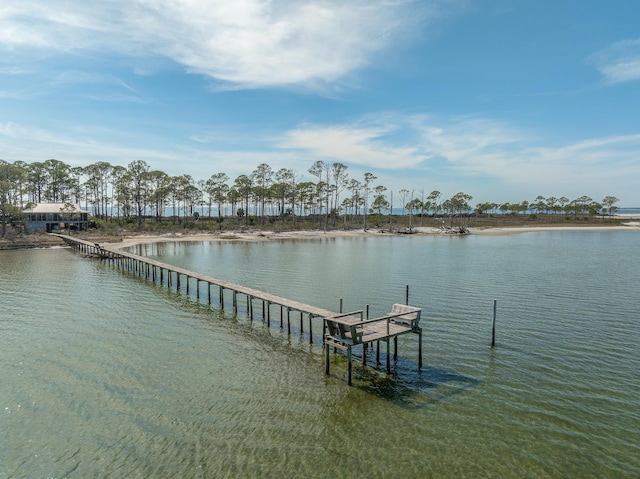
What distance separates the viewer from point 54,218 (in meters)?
68.9

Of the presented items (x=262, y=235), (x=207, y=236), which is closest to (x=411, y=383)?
(x=207, y=236)

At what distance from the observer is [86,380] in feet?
43.7

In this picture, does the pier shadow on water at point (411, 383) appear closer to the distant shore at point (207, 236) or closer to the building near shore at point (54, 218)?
the distant shore at point (207, 236)

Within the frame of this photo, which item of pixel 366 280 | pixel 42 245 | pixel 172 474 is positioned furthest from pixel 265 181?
pixel 172 474

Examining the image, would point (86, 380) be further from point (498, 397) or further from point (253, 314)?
point (498, 397)

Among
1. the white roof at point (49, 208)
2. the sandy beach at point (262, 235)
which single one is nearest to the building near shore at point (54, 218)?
the white roof at point (49, 208)

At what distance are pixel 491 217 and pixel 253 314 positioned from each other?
128224 mm

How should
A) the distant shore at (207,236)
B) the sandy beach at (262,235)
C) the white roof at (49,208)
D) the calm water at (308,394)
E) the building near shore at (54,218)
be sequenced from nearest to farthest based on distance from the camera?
the calm water at (308,394) < the distant shore at (207,236) < the sandy beach at (262,235) < the building near shore at (54,218) < the white roof at (49,208)

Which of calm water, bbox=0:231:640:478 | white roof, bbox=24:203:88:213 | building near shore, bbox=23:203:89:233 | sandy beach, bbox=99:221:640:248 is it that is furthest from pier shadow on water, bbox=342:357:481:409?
white roof, bbox=24:203:88:213

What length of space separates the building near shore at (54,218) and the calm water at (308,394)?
51.6 metres

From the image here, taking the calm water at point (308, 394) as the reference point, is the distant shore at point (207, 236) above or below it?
above

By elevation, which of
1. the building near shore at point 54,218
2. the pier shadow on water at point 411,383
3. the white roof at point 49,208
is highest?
the white roof at point 49,208

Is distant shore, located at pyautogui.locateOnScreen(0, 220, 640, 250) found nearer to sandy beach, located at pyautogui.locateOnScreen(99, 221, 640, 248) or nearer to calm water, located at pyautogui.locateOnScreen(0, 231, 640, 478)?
sandy beach, located at pyautogui.locateOnScreen(99, 221, 640, 248)

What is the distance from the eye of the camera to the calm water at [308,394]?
366 inches
